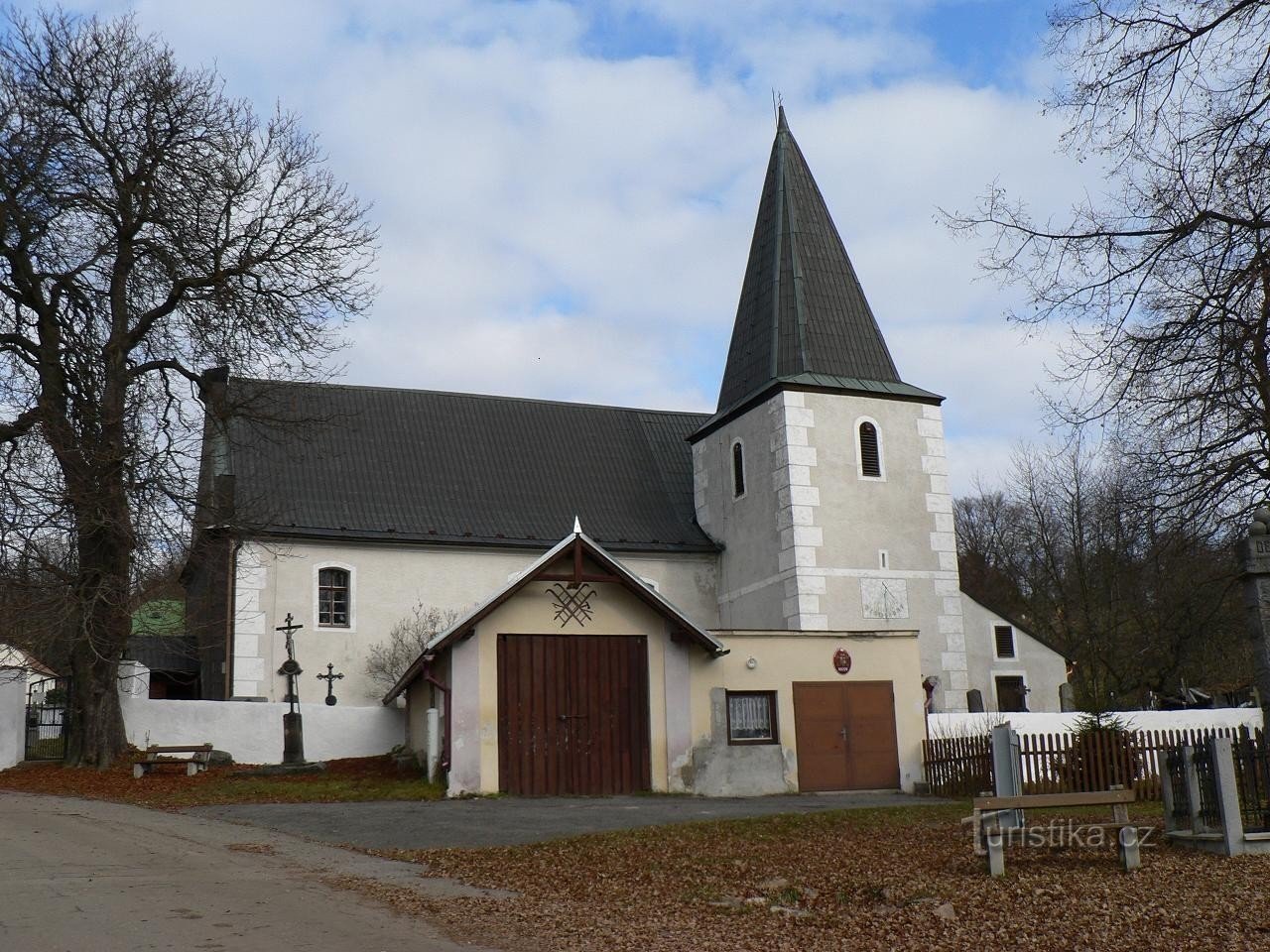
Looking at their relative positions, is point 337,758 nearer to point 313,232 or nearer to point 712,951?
point 313,232

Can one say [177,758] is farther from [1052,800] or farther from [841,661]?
[1052,800]

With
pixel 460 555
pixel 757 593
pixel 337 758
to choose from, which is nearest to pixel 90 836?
pixel 337 758

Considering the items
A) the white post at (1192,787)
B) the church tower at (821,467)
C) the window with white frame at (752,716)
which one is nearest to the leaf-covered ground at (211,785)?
the window with white frame at (752,716)

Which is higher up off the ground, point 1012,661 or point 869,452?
point 869,452

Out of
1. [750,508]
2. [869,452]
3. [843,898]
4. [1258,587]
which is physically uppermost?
[869,452]

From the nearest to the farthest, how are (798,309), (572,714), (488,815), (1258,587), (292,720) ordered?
(1258,587), (488,815), (572,714), (292,720), (798,309)

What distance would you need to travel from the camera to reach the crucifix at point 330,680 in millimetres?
27891

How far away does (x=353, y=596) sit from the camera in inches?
1164

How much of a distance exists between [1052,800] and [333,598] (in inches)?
826

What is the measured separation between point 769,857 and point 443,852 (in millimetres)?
3488

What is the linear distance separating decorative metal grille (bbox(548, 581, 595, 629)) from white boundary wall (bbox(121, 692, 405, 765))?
6598mm

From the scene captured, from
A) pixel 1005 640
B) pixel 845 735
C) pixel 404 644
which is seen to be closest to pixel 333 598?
pixel 404 644

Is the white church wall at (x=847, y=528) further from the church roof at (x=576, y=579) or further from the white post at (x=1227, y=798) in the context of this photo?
the white post at (x=1227, y=798)

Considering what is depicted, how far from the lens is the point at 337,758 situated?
26109 mm
